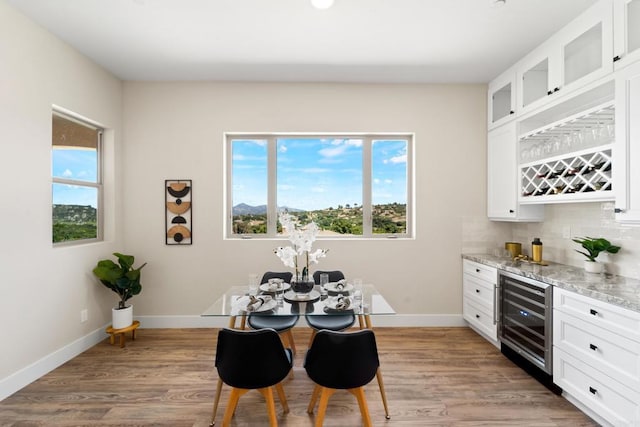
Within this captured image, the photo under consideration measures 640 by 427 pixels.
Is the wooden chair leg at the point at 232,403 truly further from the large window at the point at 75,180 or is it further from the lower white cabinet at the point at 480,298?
the lower white cabinet at the point at 480,298

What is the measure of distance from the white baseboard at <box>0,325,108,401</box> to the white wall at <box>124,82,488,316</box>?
21.4 inches

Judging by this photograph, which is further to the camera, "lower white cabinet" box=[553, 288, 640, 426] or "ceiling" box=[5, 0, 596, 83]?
"ceiling" box=[5, 0, 596, 83]

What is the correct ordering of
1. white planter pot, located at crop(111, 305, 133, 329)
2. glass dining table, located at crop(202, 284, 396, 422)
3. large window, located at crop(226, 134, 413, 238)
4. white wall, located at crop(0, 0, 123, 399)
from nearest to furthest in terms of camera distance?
glass dining table, located at crop(202, 284, 396, 422) → white wall, located at crop(0, 0, 123, 399) → white planter pot, located at crop(111, 305, 133, 329) → large window, located at crop(226, 134, 413, 238)

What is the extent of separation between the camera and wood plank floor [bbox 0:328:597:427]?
2.11m

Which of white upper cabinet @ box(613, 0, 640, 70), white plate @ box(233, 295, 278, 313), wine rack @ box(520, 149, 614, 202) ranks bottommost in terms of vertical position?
→ white plate @ box(233, 295, 278, 313)

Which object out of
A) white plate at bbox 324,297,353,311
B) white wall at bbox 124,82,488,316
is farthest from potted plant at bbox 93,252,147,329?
white plate at bbox 324,297,353,311

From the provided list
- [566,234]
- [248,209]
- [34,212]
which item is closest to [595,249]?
[566,234]

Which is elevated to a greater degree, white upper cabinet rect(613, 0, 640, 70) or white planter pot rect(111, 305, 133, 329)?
white upper cabinet rect(613, 0, 640, 70)

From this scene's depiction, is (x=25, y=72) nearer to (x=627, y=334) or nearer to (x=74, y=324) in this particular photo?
(x=74, y=324)

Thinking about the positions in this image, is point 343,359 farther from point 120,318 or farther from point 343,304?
point 120,318

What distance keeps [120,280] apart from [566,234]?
14.3 ft

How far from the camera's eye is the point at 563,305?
2260 millimetres

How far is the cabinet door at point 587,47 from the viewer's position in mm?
2158

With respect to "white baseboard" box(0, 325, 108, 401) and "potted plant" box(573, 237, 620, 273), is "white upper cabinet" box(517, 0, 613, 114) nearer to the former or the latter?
"potted plant" box(573, 237, 620, 273)
